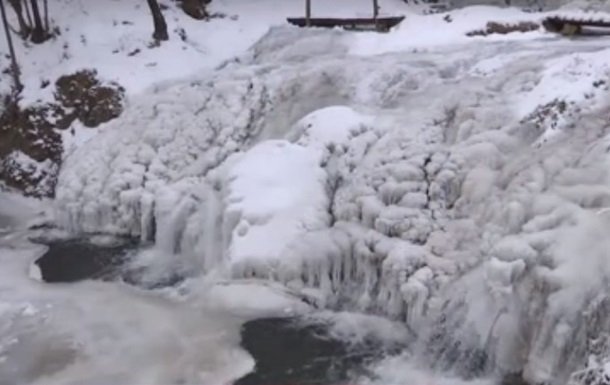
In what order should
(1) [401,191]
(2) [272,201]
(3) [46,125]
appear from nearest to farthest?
1. (1) [401,191]
2. (2) [272,201]
3. (3) [46,125]

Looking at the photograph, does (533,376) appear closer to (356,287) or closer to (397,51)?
(356,287)

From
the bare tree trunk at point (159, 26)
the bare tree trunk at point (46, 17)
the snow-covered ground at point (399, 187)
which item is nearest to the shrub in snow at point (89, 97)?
the snow-covered ground at point (399, 187)

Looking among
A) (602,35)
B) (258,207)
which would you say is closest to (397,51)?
(602,35)

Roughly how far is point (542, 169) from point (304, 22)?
7357mm

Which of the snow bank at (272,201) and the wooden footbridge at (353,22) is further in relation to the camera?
the wooden footbridge at (353,22)

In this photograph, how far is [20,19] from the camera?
12.2 metres

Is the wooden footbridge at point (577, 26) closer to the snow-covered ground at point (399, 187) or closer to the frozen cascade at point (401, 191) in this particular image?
the snow-covered ground at point (399, 187)

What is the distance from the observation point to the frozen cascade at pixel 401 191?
538 cm

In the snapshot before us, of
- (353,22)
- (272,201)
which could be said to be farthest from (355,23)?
(272,201)

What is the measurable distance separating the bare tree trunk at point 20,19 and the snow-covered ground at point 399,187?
3.13 m

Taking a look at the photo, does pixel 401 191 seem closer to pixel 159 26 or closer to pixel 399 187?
pixel 399 187

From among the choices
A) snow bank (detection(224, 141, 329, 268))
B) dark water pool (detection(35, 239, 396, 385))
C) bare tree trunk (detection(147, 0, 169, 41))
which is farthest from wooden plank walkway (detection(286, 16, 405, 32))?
dark water pool (detection(35, 239, 396, 385))

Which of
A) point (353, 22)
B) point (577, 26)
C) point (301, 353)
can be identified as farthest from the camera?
point (353, 22)

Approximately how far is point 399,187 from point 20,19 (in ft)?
26.0
